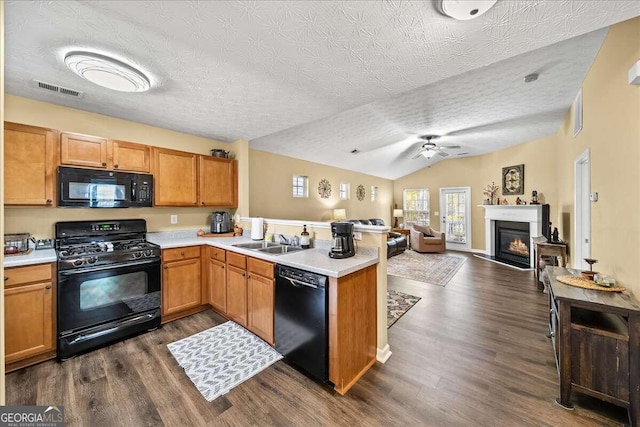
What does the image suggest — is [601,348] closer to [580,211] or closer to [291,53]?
[580,211]

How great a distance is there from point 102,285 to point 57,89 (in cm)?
193

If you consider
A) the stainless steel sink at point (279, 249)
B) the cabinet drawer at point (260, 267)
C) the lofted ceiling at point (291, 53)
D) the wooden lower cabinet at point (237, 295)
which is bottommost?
the wooden lower cabinet at point (237, 295)

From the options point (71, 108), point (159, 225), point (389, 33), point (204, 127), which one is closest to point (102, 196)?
point (159, 225)

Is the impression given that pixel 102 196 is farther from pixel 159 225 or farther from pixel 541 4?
pixel 541 4

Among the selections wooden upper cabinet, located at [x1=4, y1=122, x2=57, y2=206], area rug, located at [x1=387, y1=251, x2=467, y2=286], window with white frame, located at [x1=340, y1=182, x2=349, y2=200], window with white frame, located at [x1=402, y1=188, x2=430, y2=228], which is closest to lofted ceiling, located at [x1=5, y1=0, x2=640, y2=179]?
wooden upper cabinet, located at [x1=4, y1=122, x2=57, y2=206]

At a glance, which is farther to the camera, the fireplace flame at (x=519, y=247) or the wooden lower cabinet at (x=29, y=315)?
the fireplace flame at (x=519, y=247)

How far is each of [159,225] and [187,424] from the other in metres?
2.61

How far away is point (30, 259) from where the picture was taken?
6.89ft

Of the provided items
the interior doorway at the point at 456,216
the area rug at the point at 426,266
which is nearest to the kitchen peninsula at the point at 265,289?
the area rug at the point at 426,266

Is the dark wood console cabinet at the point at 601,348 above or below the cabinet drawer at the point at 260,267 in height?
below

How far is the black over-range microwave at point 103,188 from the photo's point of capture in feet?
8.19

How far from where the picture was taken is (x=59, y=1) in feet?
4.39

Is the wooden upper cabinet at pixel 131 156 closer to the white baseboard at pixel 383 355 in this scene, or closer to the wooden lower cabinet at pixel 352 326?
the wooden lower cabinet at pixel 352 326

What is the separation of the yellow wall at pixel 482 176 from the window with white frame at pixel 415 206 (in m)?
0.18
